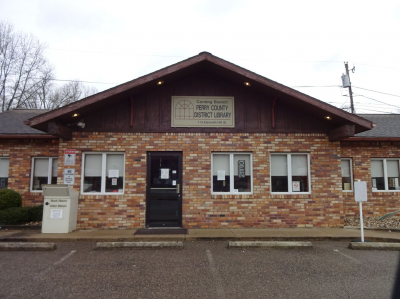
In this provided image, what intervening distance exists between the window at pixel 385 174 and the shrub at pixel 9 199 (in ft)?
41.0

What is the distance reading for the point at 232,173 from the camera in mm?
9398

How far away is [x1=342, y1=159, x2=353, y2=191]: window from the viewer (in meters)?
11.4

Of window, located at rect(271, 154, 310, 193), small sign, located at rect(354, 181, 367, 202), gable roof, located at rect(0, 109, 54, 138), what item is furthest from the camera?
gable roof, located at rect(0, 109, 54, 138)

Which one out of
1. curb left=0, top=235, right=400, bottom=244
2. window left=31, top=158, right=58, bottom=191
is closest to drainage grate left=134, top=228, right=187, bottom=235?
curb left=0, top=235, right=400, bottom=244

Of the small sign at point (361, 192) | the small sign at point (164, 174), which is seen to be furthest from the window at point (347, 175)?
the small sign at point (164, 174)

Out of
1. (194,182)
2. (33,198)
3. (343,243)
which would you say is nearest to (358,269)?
(343,243)

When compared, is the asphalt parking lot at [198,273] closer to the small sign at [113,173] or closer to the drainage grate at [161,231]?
the drainage grate at [161,231]

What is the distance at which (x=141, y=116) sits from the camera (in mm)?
9344

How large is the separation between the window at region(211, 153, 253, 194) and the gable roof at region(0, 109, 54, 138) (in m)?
5.72

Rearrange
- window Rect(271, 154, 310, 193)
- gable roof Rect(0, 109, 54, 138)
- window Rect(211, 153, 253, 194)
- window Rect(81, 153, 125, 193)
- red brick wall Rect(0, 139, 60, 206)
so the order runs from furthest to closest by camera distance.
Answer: red brick wall Rect(0, 139, 60, 206)
gable roof Rect(0, 109, 54, 138)
window Rect(271, 154, 310, 193)
window Rect(211, 153, 253, 194)
window Rect(81, 153, 125, 193)

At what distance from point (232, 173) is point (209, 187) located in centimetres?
84

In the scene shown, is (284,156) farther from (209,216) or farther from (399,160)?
(399,160)

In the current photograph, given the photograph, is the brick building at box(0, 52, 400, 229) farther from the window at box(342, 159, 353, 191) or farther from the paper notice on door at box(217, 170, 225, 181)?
the window at box(342, 159, 353, 191)

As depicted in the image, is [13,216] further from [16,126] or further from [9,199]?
[16,126]
